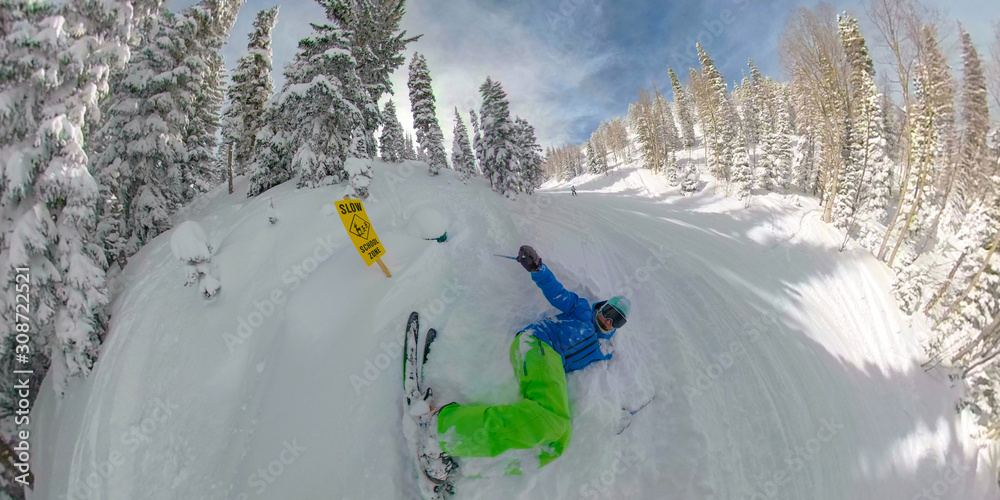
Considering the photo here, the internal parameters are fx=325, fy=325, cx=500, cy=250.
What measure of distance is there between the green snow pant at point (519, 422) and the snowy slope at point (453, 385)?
836 mm

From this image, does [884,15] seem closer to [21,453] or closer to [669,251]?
[669,251]

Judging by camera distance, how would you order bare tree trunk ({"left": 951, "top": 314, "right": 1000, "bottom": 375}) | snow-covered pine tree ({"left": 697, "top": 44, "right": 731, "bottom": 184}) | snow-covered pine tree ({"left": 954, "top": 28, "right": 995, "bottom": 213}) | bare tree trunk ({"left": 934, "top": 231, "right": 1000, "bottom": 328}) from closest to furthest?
bare tree trunk ({"left": 951, "top": 314, "right": 1000, "bottom": 375}) → snow-covered pine tree ({"left": 954, "top": 28, "right": 995, "bottom": 213}) → bare tree trunk ({"left": 934, "top": 231, "right": 1000, "bottom": 328}) → snow-covered pine tree ({"left": 697, "top": 44, "right": 731, "bottom": 184})

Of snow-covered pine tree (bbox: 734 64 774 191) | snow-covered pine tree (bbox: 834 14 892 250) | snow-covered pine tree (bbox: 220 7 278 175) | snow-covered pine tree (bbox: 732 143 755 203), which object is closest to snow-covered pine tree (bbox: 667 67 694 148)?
snow-covered pine tree (bbox: 734 64 774 191)

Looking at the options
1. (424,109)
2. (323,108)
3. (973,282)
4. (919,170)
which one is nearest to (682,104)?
(919,170)

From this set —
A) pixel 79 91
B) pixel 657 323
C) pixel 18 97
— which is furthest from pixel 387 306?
pixel 18 97

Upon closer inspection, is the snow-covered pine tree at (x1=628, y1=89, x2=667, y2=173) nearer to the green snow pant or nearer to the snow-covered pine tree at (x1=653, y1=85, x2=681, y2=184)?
the snow-covered pine tree at (x1=653, y1=85, x2=681, y2=184)

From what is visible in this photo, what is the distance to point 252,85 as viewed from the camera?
2070 cm

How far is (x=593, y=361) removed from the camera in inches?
211

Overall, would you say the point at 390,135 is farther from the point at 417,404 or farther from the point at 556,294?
the point at 417,404

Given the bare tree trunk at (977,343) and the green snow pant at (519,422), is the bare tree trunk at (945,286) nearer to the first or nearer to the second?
the bare tree trunk at (977,343)

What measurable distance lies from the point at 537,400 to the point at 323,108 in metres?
16.6

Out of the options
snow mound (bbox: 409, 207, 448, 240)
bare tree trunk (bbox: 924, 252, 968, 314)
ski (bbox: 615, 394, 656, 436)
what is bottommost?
bare tree trunk (bbox: 924, 252, 968, 314)

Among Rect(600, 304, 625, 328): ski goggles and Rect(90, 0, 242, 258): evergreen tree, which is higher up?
Rect(90, 0, 242, 258): evergreen tree

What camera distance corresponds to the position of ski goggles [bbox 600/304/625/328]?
501 centimetres
